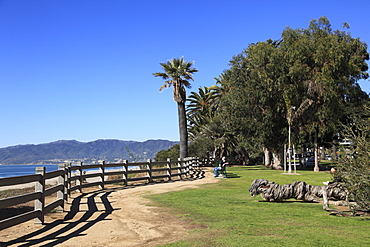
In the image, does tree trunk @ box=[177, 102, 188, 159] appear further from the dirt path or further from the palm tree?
the dirt path

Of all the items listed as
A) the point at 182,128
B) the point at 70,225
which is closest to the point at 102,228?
the point at 70,225

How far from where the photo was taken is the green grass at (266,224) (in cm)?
719

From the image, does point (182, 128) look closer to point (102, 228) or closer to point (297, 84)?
point (297, 84)

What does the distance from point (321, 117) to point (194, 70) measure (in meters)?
13.0

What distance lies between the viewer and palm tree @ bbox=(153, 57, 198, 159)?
3681 cm

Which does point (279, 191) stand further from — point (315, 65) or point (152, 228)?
point (315, 65)

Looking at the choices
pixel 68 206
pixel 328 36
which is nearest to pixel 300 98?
pixel 328 36

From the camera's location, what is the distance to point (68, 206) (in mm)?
12492

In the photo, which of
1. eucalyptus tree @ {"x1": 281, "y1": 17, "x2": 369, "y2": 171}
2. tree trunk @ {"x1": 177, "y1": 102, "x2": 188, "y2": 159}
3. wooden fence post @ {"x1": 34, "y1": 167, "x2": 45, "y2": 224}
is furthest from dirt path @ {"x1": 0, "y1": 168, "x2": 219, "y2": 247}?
eucalyptus tree @ {"x1": 281, "y1": 17, "x2": 369, "y2": 171}

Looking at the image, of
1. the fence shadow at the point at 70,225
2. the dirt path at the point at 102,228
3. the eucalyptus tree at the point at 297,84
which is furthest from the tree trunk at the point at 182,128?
the dirt path at the point at 102,228

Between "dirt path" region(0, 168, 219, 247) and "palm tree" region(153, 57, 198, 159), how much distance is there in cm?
2460

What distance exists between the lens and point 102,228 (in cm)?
871

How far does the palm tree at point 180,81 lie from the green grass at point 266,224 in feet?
76.2

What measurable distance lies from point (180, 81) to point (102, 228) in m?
29.2
